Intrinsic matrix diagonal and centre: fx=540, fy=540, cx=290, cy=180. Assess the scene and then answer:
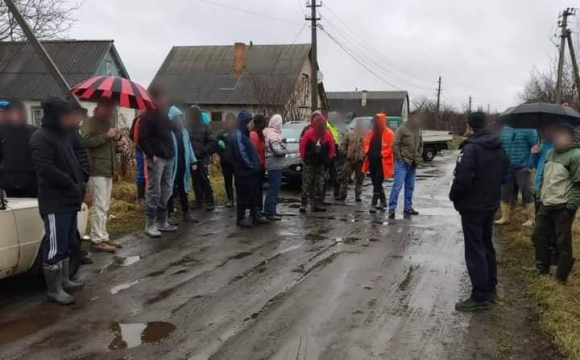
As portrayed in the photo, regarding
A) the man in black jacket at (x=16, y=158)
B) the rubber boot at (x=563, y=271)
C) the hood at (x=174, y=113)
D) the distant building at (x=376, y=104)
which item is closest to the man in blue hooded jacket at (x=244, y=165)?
the hood at (x=174, y=113)

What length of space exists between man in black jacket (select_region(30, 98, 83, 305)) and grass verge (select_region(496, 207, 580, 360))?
428cm

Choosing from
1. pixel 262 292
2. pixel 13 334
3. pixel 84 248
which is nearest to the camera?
pixel 13 334

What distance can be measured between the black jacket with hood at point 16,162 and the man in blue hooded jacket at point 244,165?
3.48m

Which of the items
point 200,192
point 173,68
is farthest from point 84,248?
point 173,68

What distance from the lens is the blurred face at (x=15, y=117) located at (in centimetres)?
578

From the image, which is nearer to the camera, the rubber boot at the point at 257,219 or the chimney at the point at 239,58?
the rubber boot at the point at 257,219

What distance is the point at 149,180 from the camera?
7859mm

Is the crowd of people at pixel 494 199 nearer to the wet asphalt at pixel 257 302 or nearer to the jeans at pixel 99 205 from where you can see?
the wet asphalt at pixel 257 302

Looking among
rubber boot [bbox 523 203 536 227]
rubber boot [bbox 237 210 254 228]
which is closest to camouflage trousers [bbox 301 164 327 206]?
rubber boot [bbox 237 210 254 228]

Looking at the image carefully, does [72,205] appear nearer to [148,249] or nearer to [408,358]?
[148,249]

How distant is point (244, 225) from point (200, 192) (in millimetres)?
2126

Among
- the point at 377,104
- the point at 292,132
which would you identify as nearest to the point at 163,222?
the point at 292,132

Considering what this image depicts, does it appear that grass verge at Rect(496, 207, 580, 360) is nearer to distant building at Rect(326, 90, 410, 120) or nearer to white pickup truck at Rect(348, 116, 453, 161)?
white pickup truck at Rect(348, 116, 453, 161)

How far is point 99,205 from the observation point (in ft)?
A: 23.0
